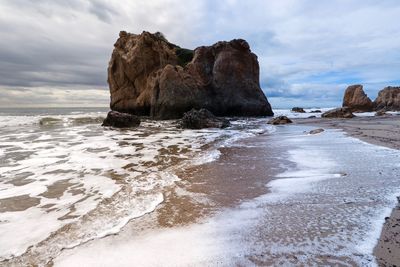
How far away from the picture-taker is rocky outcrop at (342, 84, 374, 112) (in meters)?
47.4

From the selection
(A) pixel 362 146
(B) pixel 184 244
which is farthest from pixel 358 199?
(A) pixel 362 146

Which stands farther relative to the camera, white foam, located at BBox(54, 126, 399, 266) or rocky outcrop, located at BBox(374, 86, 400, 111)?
rocky outcrop, located at BBox(374, 86, 400, 111)

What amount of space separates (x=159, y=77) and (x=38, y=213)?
28.5m

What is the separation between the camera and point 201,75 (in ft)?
122

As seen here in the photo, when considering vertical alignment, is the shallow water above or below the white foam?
below

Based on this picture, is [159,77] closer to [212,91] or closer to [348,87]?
[212,91]

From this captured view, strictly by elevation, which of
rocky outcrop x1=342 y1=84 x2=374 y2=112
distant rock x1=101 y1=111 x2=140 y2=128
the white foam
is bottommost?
distant rock x1=101 y1=111 x2=140 y2=128

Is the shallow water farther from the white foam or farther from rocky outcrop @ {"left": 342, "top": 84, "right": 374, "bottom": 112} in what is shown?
rocky outcrop @ {"left": 342, "top": 84, "right": 374, "bottom": 112}

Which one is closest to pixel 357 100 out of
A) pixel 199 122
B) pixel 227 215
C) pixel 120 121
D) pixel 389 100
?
pixel 389 100

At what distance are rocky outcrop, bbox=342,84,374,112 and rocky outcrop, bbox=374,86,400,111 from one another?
340cm

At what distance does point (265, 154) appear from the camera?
27.5ft

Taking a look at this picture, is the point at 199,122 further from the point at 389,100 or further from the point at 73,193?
the point at 389,100

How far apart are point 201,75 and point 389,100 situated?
3221cm

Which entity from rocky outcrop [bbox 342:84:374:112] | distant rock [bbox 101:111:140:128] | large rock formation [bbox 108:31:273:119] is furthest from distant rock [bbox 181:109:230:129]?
rocky outcrop [bbox 342:84:374:112]
